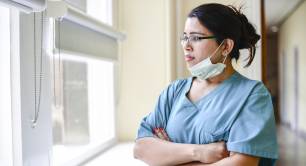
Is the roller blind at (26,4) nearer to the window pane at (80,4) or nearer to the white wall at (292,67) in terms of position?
the window pane at (80,4)

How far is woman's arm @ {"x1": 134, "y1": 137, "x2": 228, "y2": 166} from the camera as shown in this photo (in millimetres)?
1376

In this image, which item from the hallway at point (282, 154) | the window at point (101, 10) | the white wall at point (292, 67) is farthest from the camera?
the white wall at point (292, 67)

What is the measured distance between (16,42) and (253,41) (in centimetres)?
96

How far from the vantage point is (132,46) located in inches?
123

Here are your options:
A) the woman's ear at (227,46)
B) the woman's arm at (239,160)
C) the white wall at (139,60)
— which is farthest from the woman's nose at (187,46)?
the white wall at (139,60)

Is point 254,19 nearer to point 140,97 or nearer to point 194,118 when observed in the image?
point 140,97

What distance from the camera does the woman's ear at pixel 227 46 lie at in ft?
4.75

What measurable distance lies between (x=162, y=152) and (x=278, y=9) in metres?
8.65

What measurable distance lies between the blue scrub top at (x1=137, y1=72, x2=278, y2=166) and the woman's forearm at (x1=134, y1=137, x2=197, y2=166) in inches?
2.0

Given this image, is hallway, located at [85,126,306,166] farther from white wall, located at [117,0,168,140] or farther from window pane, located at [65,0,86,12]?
window pane, located at [65,0,86,12]

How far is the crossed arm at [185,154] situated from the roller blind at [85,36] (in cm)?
71

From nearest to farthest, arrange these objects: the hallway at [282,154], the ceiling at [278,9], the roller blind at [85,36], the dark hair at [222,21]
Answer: the dark hair at [222,21], the roller blind at [85,36], the hallway at [282,154], the ceiling at [278,9]

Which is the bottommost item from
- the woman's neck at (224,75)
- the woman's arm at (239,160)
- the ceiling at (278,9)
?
the woman's arm at (239,160)

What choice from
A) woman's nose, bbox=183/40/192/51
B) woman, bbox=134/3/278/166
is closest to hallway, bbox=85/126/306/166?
woman, bbox=134/3/278/166
